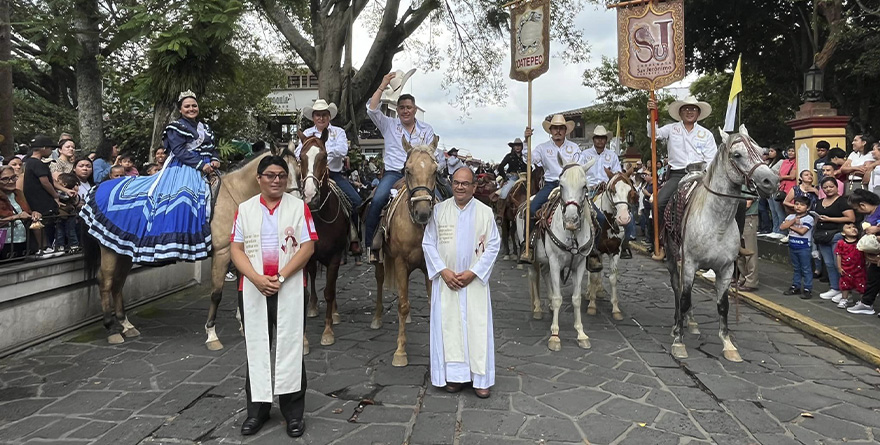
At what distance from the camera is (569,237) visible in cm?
648

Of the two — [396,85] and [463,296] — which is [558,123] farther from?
[463,296]

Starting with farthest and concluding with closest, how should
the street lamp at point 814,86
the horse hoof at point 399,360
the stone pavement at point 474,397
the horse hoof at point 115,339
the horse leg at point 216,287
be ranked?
1. the street lamp at point 814,86
2. the horse hoof at point 115,339
3. the horse leg at point 216,287
4. the horse hoof at point 399,360
5. the stone pavement at point 474,397

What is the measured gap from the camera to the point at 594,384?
5.23 m

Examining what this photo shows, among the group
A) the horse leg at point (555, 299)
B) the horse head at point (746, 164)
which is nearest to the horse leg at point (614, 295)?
the horse leg at point (555, 299)

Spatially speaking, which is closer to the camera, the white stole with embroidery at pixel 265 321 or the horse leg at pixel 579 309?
the white stole with embroidery at pixel 265 321

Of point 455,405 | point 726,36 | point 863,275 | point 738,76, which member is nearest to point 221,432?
point 455,405

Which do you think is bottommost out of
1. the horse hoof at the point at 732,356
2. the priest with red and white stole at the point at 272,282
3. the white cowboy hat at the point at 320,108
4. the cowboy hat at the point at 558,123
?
the horse hoof at the point at 732,356

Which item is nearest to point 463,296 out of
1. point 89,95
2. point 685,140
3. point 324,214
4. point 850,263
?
point 324,214

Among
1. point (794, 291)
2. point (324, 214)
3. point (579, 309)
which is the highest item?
point (324, 214)

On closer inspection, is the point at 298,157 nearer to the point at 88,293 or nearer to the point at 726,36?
the point at 88,293

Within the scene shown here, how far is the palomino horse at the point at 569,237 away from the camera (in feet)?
20.0

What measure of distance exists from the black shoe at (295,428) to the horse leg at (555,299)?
311 cm

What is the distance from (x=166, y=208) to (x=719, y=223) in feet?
20.0

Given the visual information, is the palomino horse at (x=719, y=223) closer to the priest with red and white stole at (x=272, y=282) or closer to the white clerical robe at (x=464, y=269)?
the white clerical robe at (x=464, y=269)
